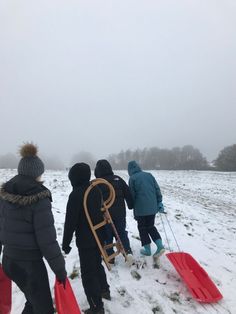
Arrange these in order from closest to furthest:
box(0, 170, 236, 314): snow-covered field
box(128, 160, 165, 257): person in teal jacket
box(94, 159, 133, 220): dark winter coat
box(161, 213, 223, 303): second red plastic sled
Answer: box(0, 170, 236, 314): snow-covered field
box(161, 213, 223, 303): second red plastic sled
box(94, 159, 133, 220): dark winter coat
box(128, 160, 165, 257): person in teal jacket

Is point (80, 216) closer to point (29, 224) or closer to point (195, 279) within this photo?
point (29, 224)

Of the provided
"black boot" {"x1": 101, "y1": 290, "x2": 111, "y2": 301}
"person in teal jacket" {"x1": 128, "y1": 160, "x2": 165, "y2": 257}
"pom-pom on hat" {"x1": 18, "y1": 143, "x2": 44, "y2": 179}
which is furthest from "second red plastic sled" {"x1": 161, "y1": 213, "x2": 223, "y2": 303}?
"pom-pom on hat" {"x1": 18, "y1": 143, "x2": 44, "y2": 179}

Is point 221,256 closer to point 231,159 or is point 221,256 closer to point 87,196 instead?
point 87,196

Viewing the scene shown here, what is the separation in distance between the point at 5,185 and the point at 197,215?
9.37 m

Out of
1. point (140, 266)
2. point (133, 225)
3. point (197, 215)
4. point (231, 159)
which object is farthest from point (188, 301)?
point (231, 159)

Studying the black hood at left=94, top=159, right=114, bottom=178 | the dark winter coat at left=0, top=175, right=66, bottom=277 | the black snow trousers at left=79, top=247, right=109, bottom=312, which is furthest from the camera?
the black hood at left=94, top=159, right=114, bottom=178

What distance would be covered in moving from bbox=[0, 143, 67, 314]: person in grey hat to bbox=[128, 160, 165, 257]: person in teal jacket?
10.7ft

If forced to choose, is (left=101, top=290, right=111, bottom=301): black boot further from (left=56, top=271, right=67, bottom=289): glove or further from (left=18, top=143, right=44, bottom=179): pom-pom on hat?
(left=18, top=143, right=44, bottom=179): pom-pom on hat

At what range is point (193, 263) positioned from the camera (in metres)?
6.16

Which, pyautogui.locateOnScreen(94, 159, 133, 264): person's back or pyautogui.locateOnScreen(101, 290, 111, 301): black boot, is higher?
pyautogui.locateOnScreen(94, 159, 133, 264): person's back

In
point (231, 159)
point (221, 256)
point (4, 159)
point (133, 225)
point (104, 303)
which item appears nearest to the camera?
point (104, 303)

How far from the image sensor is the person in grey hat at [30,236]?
362 centimetres

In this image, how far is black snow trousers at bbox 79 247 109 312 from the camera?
181 inches

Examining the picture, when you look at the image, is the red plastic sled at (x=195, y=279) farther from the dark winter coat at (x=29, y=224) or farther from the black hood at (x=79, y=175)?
the dark winter coat at (x=29, y=224)
